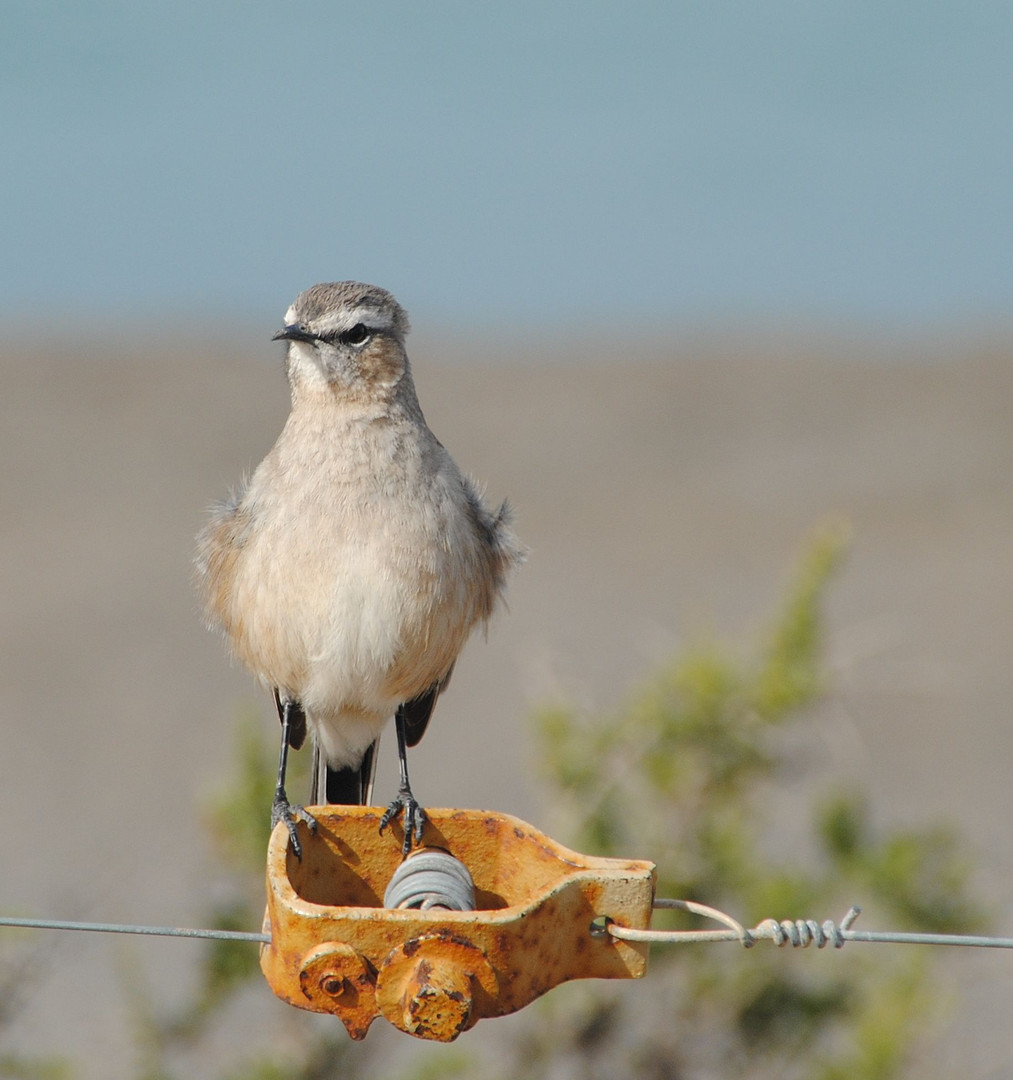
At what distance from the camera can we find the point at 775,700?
5.40 metres

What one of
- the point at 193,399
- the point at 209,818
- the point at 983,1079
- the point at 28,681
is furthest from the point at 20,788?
the point at 193,399

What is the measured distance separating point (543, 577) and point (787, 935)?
13998 mm

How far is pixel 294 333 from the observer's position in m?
4.62

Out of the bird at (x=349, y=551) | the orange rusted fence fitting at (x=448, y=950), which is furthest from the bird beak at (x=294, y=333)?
the orange rusted fence fitting at (x=448, y=950)

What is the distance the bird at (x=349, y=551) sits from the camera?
4355 mm

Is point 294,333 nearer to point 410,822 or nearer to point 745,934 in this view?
point 410,822

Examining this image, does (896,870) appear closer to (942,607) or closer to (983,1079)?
(983,1079)

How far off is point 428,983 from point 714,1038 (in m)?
3.51

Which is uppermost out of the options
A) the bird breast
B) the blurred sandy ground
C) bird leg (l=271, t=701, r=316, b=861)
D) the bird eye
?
the bird eye

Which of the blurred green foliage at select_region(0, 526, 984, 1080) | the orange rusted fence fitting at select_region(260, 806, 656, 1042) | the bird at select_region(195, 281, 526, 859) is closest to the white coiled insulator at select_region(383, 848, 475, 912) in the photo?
the orange rusted fence fitting at select_region(260, 806, 656, 1042)

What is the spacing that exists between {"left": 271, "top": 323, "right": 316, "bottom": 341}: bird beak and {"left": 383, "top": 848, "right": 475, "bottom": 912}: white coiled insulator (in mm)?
2067

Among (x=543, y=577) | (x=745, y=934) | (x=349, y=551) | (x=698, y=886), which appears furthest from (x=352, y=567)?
(x=543, y=577)

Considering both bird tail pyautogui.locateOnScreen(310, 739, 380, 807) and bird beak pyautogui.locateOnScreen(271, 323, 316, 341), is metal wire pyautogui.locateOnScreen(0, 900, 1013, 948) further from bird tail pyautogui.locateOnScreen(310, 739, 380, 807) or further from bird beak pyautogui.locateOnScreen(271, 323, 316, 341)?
bird beak pyautogui.locateOnScreen(271, 323, 316, 341)

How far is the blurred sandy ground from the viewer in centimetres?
750
